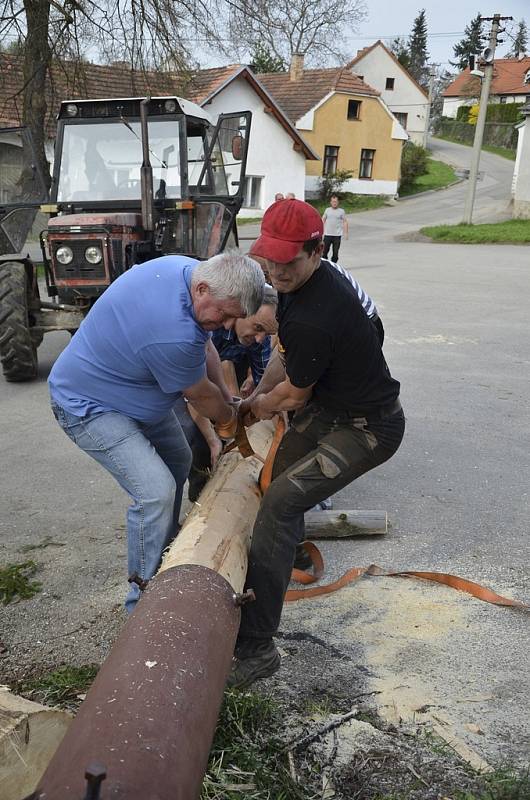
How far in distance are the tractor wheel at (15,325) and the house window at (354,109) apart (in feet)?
119

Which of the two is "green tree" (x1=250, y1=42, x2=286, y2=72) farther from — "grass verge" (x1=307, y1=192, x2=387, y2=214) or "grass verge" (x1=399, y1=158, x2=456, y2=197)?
"grass verge" (x1=307, y1=192, x2=387, y2=214)

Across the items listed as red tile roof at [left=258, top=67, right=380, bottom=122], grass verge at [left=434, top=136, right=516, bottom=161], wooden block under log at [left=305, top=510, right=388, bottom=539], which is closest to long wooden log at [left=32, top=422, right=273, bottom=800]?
wooden block under log at [left=305, top=510, right=388, bottom=539]

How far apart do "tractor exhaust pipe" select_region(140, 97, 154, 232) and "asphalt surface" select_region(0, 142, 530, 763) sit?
2100mm

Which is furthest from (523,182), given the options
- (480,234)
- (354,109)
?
(354,109)

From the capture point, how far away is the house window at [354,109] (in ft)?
134

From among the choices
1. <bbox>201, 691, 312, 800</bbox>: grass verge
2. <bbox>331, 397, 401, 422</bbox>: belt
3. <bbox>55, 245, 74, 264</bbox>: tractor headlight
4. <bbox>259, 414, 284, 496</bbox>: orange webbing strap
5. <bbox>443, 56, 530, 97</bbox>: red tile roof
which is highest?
<bbox>443, 56, 530, 97</bbox>: red tile roof

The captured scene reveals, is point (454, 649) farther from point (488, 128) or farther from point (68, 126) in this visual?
point (488, 128)

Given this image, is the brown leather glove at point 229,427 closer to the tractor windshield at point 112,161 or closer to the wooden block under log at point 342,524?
the wooden block under log at point 342,524

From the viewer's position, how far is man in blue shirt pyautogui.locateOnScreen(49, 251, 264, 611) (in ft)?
10.2

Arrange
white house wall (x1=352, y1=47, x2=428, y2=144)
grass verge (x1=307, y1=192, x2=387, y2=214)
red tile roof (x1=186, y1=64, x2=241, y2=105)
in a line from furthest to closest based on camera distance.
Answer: white house wall (x1=352, y1=47, x2=428, y2=144) → grass verge (x1=307, y1=192, x2=387, y2=214) → red tile roof (x1=186, y1=64, x2=241, y2=105)

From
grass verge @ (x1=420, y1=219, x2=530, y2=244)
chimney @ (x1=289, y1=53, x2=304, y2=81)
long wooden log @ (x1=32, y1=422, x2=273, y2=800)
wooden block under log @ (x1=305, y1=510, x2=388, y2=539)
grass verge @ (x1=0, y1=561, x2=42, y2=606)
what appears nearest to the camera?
long wooden log @ (x1=32, y1=422, x2=273, y2=800)

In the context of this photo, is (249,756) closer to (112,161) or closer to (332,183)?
(112,161)

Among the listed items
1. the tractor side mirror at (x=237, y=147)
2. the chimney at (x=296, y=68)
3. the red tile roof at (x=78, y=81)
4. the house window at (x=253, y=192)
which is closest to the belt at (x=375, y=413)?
the tractor side mirror at (x=237, y=147)

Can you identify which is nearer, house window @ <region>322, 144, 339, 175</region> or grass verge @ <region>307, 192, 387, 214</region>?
grass verge @ <region>307, 192, 387, 214</region>
